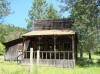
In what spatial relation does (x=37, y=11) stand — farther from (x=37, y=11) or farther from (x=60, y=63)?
(x=60, y=63)

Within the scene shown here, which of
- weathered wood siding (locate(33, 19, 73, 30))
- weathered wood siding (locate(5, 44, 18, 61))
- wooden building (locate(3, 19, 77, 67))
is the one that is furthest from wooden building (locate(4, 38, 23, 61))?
weathered wood siding (locate(33, 19, 73, 30))

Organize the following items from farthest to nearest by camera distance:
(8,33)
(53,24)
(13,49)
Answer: (8,33), (13,49), (53,24)

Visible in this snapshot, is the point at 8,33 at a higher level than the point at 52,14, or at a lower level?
lower

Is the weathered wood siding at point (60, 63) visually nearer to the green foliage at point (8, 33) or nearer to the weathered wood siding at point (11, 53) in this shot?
the weathered wood siding at point (11, 53)

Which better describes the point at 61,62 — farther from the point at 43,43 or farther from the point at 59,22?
the point at 59,22

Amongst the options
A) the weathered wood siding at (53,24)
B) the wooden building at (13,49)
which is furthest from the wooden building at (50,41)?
the wooden building at (13,49)

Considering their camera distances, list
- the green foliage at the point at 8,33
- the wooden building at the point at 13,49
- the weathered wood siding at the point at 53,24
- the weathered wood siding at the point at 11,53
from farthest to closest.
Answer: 1. the green foliage at the point at 8,33
2. the weathered wood siding at the point at 11,53
3. the wooden building at the point at 13,49
4. the weathered wood siding at the point at 53,24

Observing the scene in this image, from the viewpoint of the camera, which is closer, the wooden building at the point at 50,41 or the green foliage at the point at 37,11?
the wooden building at the point at 50,41

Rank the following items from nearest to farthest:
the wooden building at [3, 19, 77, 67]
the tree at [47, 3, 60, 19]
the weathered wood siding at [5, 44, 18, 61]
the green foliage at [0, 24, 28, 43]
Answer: the wooden building at [3, 19, 77, 67]
the weathered wood siding at [5, 44, 18, 61]
the green foliage at [0, 24, 28, 43]
the tree at [47, 3, 60, 19]

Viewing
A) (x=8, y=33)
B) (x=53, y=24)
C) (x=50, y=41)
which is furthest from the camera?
(x=8, y=33)

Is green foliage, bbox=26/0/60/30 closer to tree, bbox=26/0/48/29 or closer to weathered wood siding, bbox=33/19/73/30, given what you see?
tree, bbox=26/0/48/29

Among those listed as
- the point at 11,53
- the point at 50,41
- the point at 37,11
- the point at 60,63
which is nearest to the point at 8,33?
the point at 37,11

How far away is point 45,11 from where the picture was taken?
33.1 meters

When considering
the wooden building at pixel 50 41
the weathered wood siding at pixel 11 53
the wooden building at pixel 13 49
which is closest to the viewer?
the wooden building at pixel 50 41
